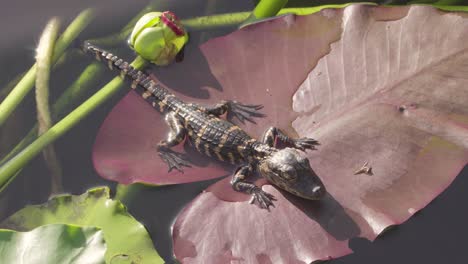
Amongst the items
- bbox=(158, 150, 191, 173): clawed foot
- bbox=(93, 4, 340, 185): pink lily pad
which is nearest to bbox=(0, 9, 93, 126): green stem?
bbox=(93, 4, 340, 185): pink lily pad

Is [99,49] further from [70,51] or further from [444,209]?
[444,209]

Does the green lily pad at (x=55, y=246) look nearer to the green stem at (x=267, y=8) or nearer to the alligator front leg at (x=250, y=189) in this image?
the alligator front leg at (x=250, y=189)

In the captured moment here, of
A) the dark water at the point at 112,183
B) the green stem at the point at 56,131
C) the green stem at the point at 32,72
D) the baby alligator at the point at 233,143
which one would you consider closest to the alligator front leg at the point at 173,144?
the baby alligator at the point at 233,143

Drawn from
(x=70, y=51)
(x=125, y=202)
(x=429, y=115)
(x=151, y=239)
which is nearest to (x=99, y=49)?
(x=70, y=51)

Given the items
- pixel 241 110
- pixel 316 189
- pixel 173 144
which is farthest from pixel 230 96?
pixel 316 189

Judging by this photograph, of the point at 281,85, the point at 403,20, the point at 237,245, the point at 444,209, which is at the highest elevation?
the point at 403,20
